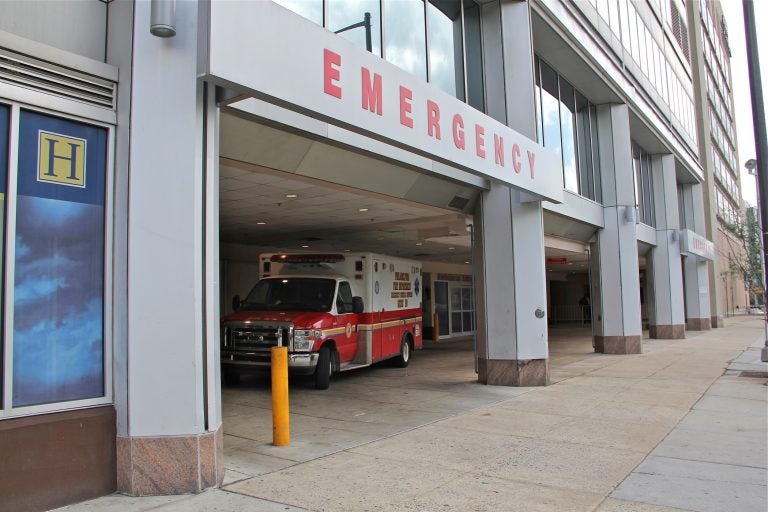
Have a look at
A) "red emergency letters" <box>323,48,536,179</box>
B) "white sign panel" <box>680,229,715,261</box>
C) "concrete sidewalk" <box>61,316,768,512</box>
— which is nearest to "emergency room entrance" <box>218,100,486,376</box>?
"red emergency letters" <box>323,48,536,179</box>

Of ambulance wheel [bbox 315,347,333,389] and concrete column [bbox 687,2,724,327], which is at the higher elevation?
concrete column [bbox 687,2,724,327]

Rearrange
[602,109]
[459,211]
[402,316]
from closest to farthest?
[459,211] < [402,316] < [602,109]

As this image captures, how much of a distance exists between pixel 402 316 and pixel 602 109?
994 centimetres

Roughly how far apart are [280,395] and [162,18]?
4.27 meters

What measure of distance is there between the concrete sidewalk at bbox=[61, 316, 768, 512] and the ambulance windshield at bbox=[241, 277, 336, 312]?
4.33 m

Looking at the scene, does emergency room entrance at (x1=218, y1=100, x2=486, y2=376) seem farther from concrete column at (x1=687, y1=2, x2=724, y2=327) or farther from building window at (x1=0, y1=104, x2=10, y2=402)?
concrete column at (x1=687, y1=2, x2=724, y2=327)

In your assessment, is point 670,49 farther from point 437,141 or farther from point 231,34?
point 231,34

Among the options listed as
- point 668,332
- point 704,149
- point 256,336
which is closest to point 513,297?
point 256,336

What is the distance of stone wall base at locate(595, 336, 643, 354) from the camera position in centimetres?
1819

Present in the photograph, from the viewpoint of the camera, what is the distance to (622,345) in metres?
18.2

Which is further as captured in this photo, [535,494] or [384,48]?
[384,48]

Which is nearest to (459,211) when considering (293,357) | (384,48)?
(384,48)

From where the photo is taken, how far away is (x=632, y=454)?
21.7 ft

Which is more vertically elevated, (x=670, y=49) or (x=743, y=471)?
(x=670, y=49)
